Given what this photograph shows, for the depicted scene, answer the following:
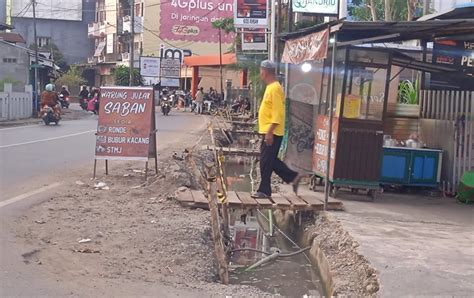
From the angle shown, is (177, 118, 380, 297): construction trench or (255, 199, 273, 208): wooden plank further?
(255, 199, 273, 208): wooden plank

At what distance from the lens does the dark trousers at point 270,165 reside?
9.05 m

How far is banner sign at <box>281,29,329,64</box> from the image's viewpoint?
356 inches

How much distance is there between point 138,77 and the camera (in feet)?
176

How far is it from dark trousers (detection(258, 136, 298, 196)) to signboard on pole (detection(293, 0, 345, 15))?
8766 millimetres

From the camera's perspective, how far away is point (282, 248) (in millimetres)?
9289

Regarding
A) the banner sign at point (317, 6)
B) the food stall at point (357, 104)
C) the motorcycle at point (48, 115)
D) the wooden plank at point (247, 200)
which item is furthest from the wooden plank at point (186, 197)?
the motorcycle at point (48, 115)

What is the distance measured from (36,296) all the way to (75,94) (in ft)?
198

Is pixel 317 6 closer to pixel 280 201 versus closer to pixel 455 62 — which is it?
pixel 455 62

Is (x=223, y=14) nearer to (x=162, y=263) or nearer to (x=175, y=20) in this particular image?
(x=175, y=20)

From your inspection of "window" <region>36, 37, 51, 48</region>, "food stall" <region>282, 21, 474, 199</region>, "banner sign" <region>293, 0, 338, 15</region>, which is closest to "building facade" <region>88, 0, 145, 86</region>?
"window" <region>36, 37, 51, 48</region>

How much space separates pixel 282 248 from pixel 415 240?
2.30 meters

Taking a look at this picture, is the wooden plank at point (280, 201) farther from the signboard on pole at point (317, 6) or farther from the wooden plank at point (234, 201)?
the signboard on pole at point (317, 6)

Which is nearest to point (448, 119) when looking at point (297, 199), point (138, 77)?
point (297, 199)

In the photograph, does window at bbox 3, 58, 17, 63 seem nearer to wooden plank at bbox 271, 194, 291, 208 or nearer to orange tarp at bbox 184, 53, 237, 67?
orange tarp at bbox 184, 53, 237, 67
